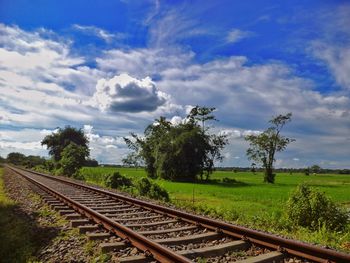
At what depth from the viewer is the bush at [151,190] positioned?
20.5 m

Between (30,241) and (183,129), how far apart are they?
51.8 metres

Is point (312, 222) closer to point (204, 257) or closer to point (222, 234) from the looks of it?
point (222, 234)

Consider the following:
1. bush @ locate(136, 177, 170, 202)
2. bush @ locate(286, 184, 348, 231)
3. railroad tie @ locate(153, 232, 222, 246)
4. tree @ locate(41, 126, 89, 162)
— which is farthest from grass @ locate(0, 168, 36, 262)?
tree @ locate(41, 126, 89, 162)

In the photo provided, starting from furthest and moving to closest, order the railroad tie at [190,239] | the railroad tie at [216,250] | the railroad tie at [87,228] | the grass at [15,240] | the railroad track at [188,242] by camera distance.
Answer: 1. the railroad tie at [87,228]
2. the grass at [15,240]
3. the railroad tie at [190,239]
4. the railroad tie at [216,250]
5. the railroad track at [188,242]

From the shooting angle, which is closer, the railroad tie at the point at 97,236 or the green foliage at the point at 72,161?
the railroad tie at the point at 97,236

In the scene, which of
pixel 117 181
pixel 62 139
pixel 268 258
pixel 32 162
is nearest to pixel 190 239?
pixel 268 258

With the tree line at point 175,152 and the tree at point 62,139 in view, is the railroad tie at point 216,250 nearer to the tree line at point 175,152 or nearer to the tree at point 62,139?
the tree line at point 175,152

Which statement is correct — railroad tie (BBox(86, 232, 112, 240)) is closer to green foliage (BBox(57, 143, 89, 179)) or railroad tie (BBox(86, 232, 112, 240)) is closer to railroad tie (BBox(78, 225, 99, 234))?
railroad tie (BBox(78, 225, 99, 234))

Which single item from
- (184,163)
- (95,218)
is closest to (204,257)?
(95,218)

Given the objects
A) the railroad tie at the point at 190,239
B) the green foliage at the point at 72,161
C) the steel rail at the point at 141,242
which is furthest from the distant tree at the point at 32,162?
the railroad tie at the point at 190,239

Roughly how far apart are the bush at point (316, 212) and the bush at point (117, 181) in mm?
15706

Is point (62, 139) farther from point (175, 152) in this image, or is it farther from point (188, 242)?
point (188, 242)

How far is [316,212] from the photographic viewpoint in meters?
12.5

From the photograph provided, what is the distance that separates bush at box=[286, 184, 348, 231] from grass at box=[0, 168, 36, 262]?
324 inches
